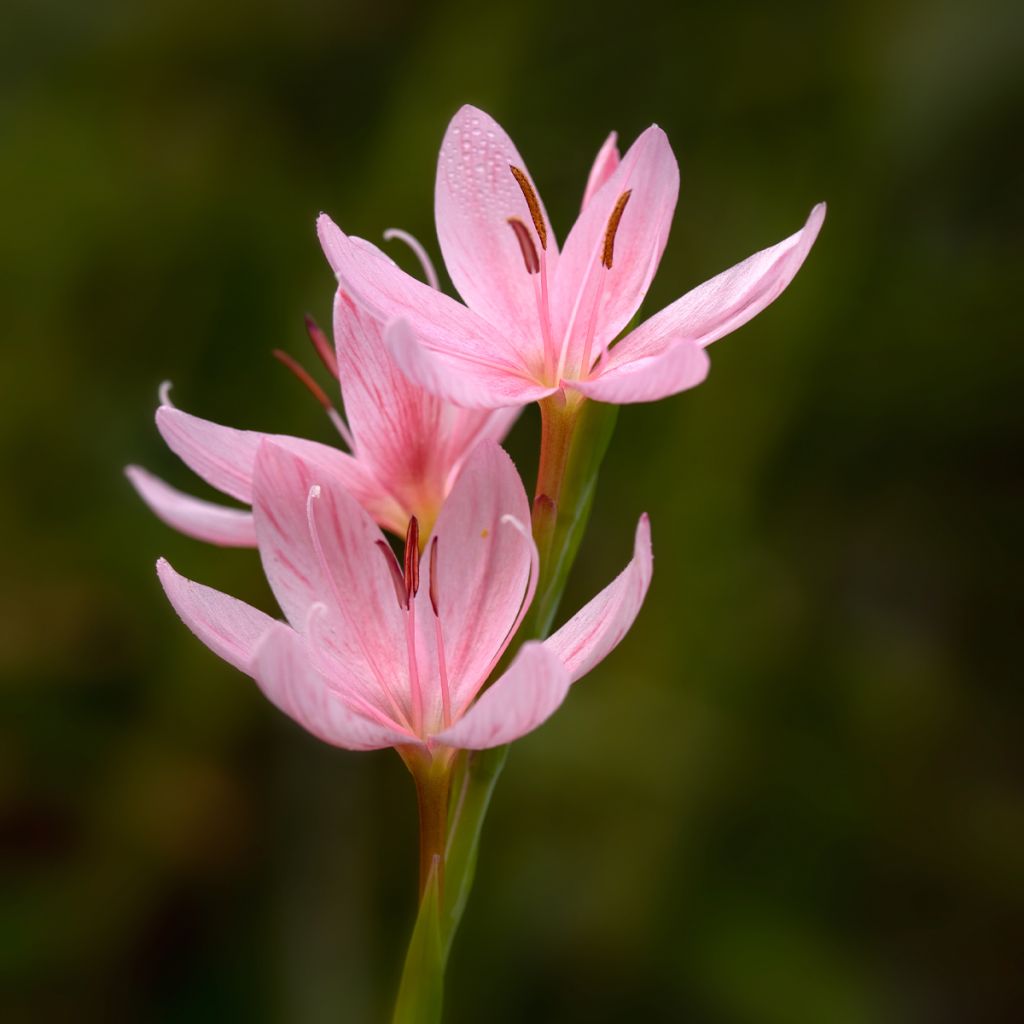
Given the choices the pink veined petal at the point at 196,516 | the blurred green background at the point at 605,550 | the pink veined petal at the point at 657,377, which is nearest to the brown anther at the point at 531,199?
the pink veined petal at the point at 657,377

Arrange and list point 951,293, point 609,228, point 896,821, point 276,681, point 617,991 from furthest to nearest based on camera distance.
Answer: point 951,293 → point 896,821 → point 617,991 → point 609,228 → point 276,681

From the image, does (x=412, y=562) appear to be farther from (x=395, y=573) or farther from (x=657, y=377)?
(x=657, y=377)

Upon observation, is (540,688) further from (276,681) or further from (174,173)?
(174,173)

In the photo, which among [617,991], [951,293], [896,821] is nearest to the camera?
[617,991]

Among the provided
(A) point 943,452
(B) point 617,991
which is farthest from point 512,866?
(A) point 943,452

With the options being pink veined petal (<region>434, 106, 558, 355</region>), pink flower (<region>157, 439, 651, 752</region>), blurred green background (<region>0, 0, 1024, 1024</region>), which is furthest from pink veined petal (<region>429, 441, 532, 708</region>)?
A: blurred green background (<region>0, 0, 1024, 1024</region>)

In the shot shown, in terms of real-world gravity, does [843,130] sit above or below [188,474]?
above
